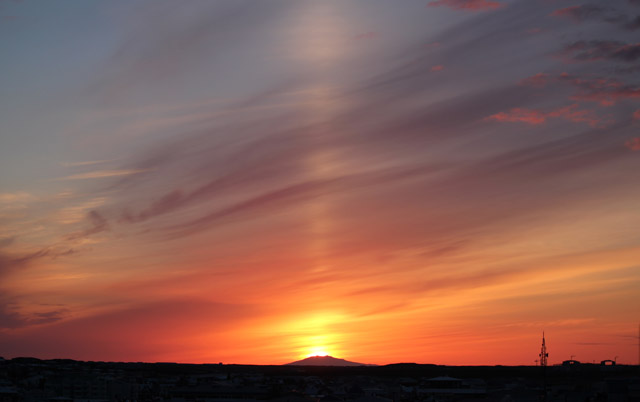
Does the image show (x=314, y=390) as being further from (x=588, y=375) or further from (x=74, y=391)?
(x=588, y=375)

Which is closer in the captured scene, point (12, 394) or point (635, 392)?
point (635, 392)

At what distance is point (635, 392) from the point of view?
87.1 meters

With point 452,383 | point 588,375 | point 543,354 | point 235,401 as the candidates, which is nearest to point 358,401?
point 235,401

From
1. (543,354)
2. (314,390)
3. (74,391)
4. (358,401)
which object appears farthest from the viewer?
(314,390)

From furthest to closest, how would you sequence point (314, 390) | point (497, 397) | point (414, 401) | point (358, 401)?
point (314, 390), point (414, 401), point (497, 397), point (358, 401)

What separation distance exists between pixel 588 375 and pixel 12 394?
139468mm

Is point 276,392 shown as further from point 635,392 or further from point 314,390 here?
point 635,392

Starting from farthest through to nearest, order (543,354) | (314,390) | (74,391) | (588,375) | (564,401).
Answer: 1. (588,375)
2. (314,390)
3. (74,391)
4. (564,401)
5. (543,354)

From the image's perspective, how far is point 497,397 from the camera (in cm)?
13538

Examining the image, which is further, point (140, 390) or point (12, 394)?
point (140, 390)

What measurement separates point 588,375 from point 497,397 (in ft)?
235

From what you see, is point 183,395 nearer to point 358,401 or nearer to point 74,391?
point 74,391

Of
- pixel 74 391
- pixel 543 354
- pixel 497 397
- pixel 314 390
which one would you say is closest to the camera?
pixel 543 354

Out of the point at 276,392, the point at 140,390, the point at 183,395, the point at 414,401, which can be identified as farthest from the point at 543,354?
the point at 140,390
